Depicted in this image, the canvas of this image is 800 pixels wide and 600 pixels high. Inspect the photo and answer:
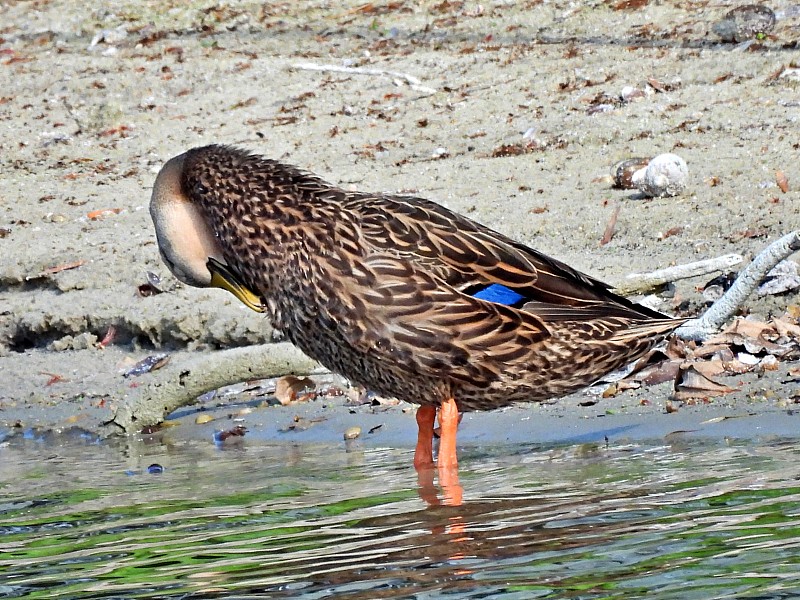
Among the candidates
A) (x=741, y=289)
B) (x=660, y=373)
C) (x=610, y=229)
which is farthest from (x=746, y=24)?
(x=660, y=373)

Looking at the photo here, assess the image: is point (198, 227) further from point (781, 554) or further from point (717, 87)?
point (717, 87)

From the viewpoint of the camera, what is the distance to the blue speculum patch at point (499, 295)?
540 centimetres

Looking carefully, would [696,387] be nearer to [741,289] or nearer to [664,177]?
[741,289]

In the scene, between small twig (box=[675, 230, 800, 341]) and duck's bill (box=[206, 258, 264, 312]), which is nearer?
duck's bill (box=[206, 258, 264, 312])

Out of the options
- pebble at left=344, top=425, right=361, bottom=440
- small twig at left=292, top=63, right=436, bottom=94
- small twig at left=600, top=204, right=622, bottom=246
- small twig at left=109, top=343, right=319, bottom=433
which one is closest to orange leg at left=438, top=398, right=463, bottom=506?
pebble at left=344, top=425, right=361, bottom=440

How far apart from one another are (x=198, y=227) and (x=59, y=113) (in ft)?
29.4

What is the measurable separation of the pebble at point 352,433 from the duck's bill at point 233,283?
4.45ft

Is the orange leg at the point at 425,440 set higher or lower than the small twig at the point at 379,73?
lower

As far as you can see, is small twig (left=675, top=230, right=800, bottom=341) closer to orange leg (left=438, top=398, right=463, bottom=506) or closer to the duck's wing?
the duck's wing

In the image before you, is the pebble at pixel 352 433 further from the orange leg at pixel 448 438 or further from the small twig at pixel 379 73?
the small twig at pixel 379 73

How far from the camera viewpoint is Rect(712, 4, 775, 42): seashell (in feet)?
40.7

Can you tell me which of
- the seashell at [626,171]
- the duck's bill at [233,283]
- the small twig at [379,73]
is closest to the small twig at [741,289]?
the duck's bill at [233,283]

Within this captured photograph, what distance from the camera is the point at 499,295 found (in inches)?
213

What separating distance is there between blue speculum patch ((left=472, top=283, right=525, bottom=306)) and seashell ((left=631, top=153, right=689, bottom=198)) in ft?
14.0
